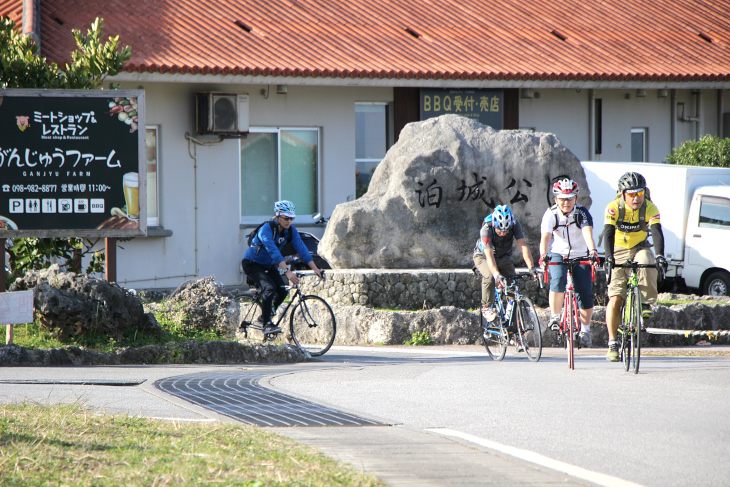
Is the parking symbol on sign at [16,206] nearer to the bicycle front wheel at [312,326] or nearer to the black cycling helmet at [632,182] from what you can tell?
the bicycle front wheel at [312,326]

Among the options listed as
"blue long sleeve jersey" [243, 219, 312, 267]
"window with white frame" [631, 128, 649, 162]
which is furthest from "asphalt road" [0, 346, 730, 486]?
"window with white frame" [631, 128, 649, 162]

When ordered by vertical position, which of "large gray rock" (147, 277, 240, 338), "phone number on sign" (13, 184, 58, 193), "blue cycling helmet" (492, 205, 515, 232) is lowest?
"large gray rock" (147, 277, 240, 338)

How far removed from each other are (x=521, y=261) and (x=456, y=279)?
5.00 feet

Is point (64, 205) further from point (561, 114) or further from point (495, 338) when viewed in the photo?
point (561, 114)

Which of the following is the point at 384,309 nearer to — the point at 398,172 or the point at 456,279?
the point at 456,279

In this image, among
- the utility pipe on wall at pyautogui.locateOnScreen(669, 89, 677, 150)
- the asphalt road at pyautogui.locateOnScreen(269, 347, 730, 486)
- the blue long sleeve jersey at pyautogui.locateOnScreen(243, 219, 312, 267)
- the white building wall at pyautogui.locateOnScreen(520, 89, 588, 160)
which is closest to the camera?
the asphalt road at pyautogui.locateOnScreen(269, 347, 730, 486)

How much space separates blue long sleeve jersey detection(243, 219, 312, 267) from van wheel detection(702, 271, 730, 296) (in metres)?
8.78

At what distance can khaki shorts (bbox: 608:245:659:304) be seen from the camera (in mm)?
8766

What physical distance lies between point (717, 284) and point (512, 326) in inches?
312

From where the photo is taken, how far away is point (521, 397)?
23.4 ft

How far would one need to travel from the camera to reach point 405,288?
40.9 ft

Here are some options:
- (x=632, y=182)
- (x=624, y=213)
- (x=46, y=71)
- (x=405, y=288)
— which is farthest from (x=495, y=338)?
(x=46, y=71)

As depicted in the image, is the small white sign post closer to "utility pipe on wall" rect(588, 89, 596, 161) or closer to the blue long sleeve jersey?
the blue long sleeve jersey

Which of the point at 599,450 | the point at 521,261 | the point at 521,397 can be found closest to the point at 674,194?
the point at 521,261
